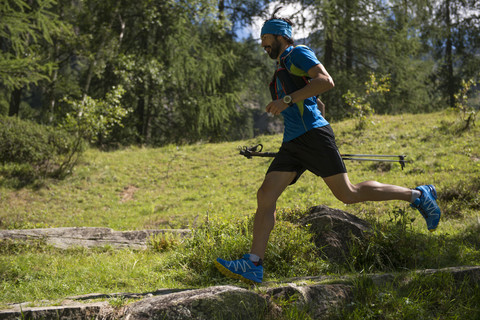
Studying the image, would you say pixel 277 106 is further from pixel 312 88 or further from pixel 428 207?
pixel 428 207

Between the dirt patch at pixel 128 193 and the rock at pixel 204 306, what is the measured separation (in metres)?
7.87

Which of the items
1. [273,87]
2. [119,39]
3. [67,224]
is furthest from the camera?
[119,39]

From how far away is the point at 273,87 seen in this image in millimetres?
3732

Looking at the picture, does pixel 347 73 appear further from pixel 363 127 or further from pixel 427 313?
pixel 427 313

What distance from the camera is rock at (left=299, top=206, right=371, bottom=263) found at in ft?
14.2

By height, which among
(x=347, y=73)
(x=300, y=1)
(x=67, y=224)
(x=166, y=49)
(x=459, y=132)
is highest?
(x=300, y=1)

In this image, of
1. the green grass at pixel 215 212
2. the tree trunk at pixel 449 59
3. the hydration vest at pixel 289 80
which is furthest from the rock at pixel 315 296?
the tree trunk at pixel 449 59

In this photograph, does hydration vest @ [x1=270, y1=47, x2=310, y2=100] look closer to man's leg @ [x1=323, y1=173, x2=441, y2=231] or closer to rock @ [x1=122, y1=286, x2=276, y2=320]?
man's leg @ [x1=323, y1=173, x2=441, y2=231]

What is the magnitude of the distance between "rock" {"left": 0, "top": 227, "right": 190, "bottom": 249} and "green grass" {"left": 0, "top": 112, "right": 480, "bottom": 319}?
211 millimetres

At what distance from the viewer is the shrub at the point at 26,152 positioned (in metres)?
11.0

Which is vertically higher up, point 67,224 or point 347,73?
point 347,73

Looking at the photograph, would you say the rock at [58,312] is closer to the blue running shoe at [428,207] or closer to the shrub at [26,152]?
the blue running shoe at [428,207]

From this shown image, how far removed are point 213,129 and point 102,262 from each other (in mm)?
16293

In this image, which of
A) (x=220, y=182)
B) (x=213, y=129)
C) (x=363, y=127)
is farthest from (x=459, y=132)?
(x=213, y=129)
